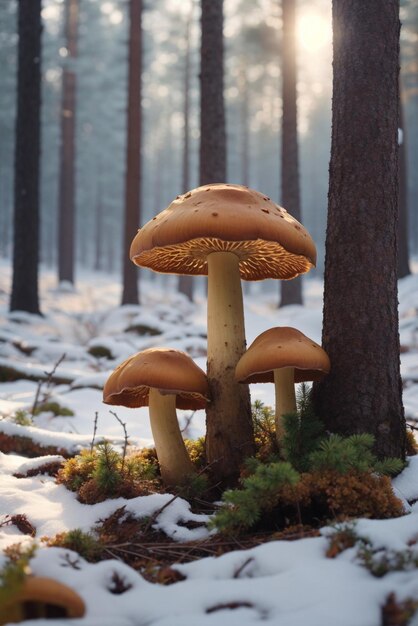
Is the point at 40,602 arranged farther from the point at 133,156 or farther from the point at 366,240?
the point at 133,156

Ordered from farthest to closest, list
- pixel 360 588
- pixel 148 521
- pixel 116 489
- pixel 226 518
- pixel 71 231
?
pixel 71 231 → pixel 116 489 → pixel 148 521 → pixel 226 518 → pixel 360 588

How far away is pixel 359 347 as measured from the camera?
3.27 m

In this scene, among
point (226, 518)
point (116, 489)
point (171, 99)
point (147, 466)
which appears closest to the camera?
point (226, 518)

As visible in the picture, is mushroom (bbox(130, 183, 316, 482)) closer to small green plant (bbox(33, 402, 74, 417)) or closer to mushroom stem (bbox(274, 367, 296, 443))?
mushroom stem (bbox(274, 367, 296, 443))

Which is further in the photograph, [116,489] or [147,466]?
[147,466]

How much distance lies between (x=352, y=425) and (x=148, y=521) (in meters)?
1.40

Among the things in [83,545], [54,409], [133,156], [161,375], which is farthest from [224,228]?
[133,156]

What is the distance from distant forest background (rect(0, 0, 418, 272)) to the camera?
30.7 metres

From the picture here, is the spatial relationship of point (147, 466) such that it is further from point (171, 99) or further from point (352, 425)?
point (171, 99)

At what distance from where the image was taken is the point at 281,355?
2957 millimetres

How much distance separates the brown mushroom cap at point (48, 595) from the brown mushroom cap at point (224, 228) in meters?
1.86

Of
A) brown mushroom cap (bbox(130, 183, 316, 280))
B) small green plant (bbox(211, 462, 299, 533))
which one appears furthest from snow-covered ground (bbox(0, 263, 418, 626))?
brown mushroom cap (bbox(130, 183, 316, 280))

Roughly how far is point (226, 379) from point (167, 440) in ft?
1.92

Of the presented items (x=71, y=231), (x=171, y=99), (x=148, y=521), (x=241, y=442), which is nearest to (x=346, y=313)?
(x=241, y=442)
